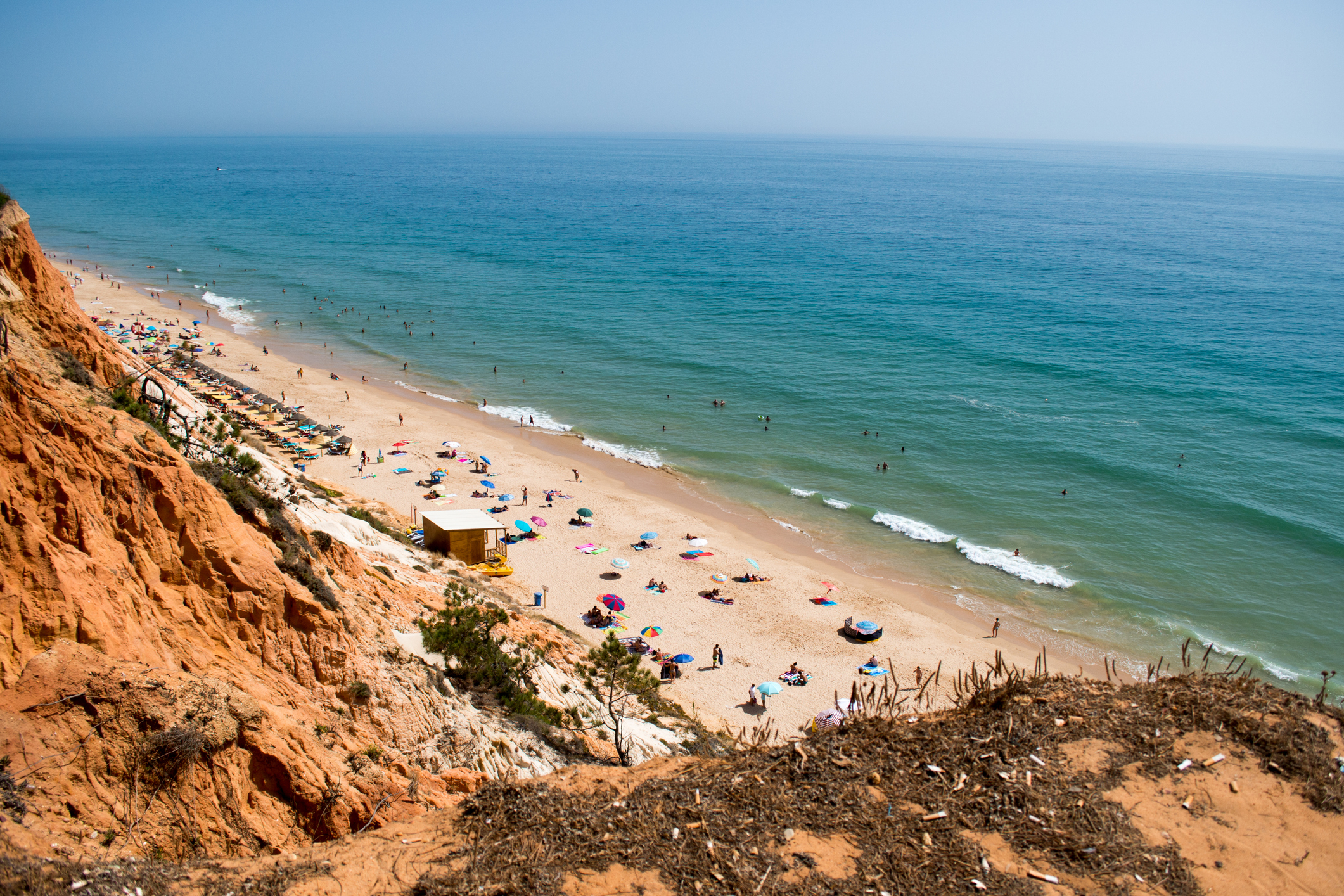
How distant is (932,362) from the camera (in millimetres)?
57219

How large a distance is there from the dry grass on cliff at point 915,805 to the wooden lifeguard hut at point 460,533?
18.2 metres

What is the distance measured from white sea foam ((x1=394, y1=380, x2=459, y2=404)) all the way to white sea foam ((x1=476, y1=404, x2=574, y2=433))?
237 centimetres

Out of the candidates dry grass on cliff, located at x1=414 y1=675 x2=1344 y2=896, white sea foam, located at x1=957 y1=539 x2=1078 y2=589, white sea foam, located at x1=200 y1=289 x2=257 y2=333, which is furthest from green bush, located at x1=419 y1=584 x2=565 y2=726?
white sea foam, located at x1=200 y1=289 x2=257 y2=333

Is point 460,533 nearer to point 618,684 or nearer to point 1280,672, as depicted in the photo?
point 618,684

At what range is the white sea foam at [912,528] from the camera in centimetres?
3528

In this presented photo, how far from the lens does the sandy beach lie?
26344 mm

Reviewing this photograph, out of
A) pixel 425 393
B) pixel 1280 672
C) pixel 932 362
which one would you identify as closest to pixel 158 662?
pixel 1280 672

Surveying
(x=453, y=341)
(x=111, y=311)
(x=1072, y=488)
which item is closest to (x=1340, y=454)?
(x=1072, y=488)

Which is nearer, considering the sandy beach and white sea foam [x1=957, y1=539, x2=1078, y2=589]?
the sandy beach

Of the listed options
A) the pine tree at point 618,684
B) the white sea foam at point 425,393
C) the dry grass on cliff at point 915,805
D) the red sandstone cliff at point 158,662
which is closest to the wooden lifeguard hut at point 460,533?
the pine tree at point 618,684

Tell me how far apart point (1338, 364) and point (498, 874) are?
69.2 metres

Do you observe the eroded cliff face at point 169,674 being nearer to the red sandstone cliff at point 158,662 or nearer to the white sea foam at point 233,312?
the red sandstone cliff at point 158,662

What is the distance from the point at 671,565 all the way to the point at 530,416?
19994 millimetres

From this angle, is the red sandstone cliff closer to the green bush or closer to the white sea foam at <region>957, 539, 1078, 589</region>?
the green bush
